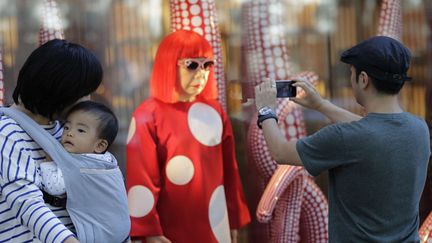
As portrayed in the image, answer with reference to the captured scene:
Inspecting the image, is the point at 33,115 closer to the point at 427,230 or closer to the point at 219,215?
the point at 219,215

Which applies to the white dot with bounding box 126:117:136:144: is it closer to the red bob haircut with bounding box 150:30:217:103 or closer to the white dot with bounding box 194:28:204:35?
the red bob haircut with bounding box 150:30:217:103

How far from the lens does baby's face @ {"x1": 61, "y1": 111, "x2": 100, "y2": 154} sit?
2342 millimetres

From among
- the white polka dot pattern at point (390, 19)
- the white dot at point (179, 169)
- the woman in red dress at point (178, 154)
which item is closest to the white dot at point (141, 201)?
the woman in red dress at point (178, 154)

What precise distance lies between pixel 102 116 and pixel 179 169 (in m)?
1.26

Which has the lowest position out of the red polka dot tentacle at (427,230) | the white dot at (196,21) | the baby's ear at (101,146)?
the red polka dot tentacle at (427,230)

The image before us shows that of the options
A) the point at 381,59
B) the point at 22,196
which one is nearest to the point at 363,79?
the point at 381,59

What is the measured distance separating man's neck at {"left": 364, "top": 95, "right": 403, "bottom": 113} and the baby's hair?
76 cm

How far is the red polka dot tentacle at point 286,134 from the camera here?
4.06 metres

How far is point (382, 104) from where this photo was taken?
2.41 m

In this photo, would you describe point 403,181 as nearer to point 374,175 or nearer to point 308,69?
point 374,175

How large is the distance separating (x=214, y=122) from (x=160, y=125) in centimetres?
28

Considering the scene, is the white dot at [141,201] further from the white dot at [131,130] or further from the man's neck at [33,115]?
the man's neck at [33,115]

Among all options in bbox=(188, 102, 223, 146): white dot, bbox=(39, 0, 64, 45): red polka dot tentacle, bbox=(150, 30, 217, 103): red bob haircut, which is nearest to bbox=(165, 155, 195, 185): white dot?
bbox=(188, 102, 223, 146): white dot

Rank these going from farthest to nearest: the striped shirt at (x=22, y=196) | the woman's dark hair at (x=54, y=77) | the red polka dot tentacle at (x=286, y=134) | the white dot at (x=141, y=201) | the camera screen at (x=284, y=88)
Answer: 1. the red polka dot tentacle at (x=286, y=134)
2. the white dot at (x=141, y=201)
3. the camera screen at (x=284, y=88)
4. the woman's dark hair at (x=54, y=77)
5. the striped shirt at (x=22, y=196)
